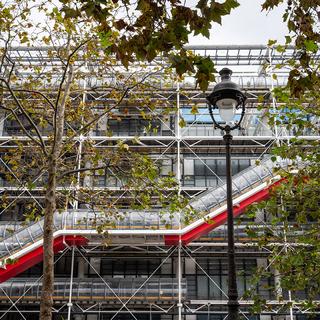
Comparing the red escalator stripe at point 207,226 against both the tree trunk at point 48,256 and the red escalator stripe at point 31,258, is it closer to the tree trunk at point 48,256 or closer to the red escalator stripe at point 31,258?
the red escalator stripe at point 31,258

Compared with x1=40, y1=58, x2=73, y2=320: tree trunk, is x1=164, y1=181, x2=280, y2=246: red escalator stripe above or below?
above

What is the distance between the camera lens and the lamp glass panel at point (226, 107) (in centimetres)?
666

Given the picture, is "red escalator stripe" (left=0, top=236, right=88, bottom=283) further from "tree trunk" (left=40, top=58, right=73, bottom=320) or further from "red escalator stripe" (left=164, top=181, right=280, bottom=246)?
"tree trunk" (left=40, top=58, right=73, bottom=320)

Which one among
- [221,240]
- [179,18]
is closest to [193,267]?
[221,240]

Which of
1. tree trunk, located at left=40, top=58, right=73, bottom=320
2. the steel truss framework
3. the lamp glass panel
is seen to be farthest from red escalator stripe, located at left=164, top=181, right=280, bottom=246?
the lamp glass panel

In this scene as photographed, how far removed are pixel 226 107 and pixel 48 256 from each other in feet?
14.2

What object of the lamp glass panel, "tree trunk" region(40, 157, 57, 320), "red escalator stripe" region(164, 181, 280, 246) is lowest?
"tree trunk" region(40, 157, 57, 320)

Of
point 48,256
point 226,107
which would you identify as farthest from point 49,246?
point 226,107

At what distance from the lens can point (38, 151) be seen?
12875 millimetres

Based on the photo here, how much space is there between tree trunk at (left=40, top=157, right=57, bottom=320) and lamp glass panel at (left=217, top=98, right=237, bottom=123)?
163 inches

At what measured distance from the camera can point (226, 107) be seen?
673cm

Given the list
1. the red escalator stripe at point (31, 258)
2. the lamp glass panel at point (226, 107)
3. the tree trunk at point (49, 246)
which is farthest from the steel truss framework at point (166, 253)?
the lamp glass panel at point (226, 107)

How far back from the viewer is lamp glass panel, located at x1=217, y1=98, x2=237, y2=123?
6.66 metres

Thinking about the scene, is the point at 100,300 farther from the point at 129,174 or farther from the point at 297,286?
the point at 297,286
